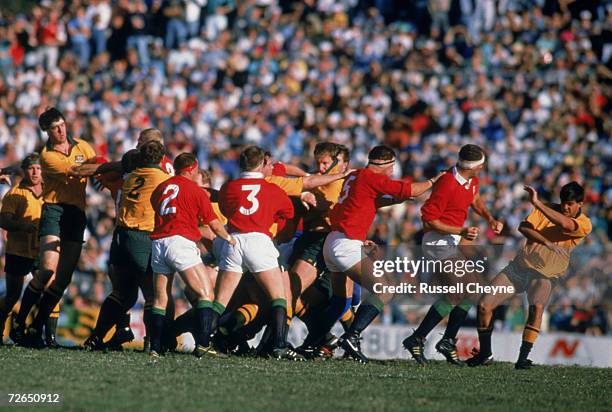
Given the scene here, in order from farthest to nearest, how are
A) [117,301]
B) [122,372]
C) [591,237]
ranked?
[591,237] → [117,301] → [122,372]

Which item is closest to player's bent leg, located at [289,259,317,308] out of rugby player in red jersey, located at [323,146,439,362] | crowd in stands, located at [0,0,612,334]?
rugby player in red jersey, located at [323,146,439,362]

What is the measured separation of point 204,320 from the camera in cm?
1097

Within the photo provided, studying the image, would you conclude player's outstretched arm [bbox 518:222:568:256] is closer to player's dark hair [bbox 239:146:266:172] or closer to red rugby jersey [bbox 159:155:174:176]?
player's dark hair [bbox 239:146:266:172]

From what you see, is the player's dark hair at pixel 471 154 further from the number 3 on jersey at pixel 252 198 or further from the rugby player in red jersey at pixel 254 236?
the number 3 on jersey at pixel 252 198

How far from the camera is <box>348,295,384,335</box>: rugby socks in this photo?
11.5 m

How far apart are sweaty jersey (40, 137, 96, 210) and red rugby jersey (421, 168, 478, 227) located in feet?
11.7

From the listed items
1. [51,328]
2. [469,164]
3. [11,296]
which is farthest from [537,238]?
[11,296]

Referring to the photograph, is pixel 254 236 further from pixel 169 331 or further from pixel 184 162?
pixel 169 331

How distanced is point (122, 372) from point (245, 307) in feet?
8.46

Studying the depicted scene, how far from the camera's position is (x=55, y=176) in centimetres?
1179

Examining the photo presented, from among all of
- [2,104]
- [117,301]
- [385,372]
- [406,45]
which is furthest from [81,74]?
[385,372]

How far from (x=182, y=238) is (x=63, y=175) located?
5.52 ft

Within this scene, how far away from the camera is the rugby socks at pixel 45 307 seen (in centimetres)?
1190

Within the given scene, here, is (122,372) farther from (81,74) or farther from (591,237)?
(81,74)
